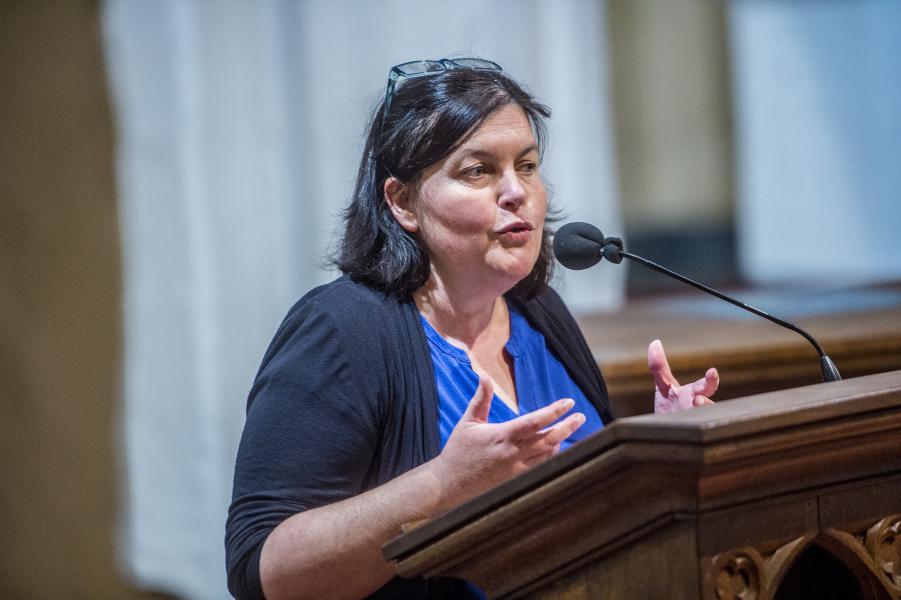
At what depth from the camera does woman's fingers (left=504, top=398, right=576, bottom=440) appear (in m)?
1.21

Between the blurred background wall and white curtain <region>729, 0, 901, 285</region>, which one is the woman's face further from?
white curtain <region>729, 0, 901, 285</region>

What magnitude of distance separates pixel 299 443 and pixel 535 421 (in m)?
0.38

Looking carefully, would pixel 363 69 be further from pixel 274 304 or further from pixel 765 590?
pixel 765 590

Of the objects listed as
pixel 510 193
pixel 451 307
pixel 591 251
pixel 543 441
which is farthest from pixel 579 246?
pixel 543 441

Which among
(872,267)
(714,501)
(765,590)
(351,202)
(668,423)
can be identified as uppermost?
(351,202)

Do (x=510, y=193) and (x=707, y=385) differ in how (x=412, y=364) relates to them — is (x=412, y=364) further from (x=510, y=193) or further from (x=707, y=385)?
(x=707, y=385)

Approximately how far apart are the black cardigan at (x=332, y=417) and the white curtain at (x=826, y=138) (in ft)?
11.4

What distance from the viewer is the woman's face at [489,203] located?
5.17 ft

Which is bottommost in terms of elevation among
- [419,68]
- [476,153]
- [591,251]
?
[591,251]

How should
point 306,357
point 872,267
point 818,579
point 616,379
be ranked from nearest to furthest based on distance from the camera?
1. point 818,579
2. point 306,357
3. point 616,379
4. point 872,267

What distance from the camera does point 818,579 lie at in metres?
1.35

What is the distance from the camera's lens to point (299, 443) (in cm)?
146

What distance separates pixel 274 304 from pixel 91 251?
577mm

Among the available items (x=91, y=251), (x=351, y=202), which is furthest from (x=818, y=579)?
(x=91, y=251)
